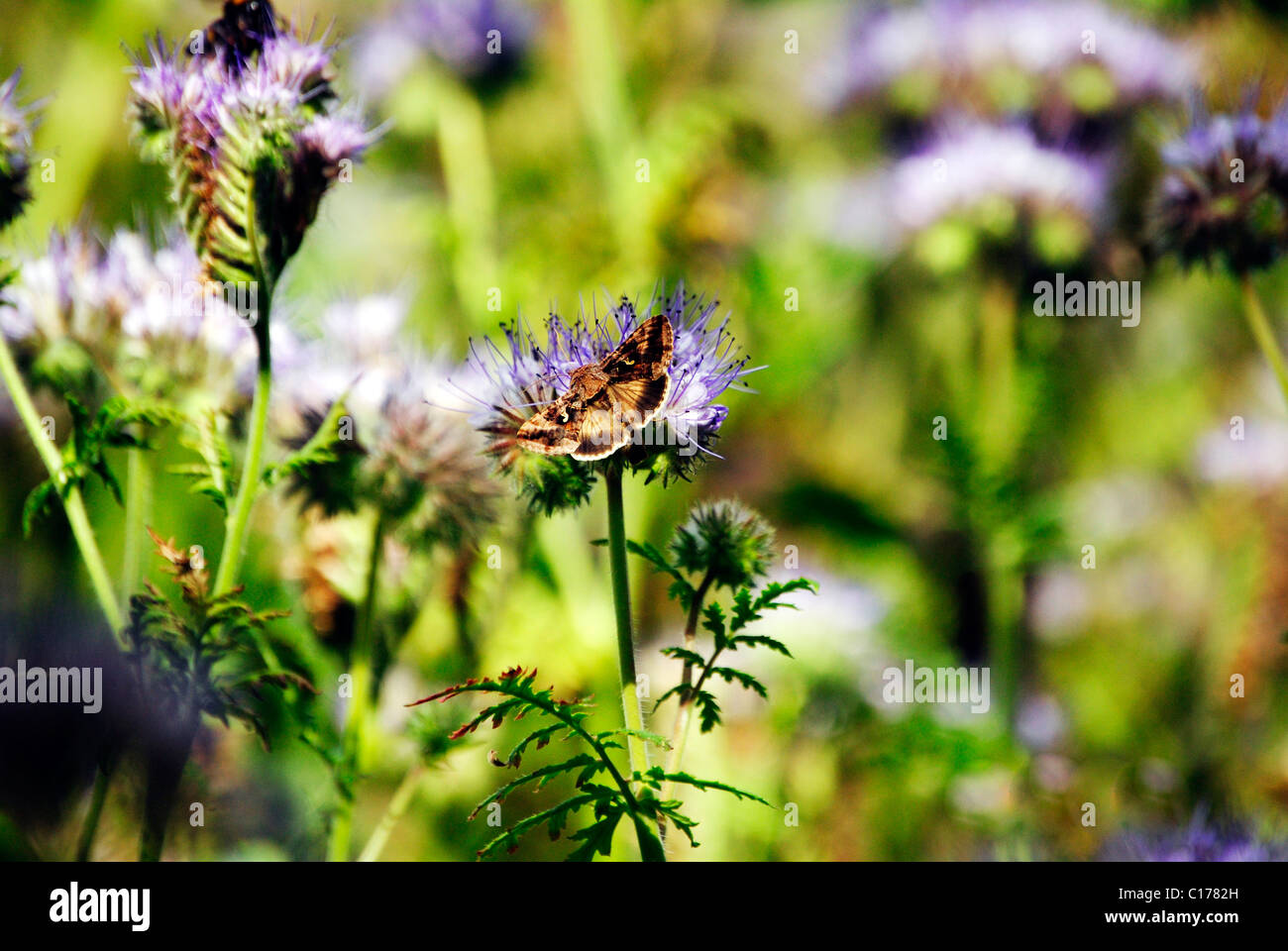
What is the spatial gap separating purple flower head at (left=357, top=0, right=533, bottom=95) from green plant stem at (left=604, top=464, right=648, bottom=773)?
2.21 meters

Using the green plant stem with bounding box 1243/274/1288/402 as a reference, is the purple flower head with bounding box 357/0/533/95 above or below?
above

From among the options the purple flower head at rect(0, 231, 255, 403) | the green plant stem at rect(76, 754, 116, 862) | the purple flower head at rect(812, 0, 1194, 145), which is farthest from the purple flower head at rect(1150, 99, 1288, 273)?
the green plant stem at rect(76, 754, 116, 862)

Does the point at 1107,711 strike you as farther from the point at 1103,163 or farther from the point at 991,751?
the point at 1103,163

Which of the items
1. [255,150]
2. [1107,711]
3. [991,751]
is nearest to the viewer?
[255,150]

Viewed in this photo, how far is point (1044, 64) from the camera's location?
271cm

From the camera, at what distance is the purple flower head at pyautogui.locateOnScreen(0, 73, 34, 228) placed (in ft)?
4.69

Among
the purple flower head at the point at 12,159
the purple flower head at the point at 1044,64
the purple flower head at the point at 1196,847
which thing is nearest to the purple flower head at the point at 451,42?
the purple flower head at the point at 1044,64

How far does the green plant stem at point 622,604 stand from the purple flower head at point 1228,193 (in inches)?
A: 51.3

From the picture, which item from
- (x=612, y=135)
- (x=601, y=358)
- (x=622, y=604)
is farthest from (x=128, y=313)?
(x=612, y=135)

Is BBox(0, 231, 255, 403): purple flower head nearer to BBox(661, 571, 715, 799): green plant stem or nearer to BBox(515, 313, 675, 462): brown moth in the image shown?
BBox(515, 313, 675, 462): brown moth

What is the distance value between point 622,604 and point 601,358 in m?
0.30

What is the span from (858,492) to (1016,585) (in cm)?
66

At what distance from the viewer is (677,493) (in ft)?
9.57
